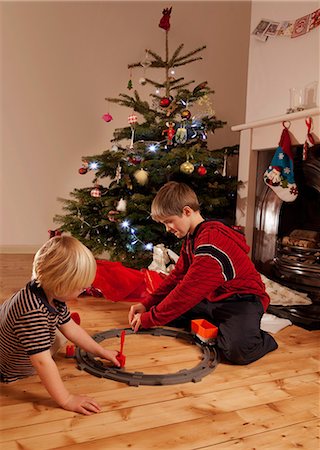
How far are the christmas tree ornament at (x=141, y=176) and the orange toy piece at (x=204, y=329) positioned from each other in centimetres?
103

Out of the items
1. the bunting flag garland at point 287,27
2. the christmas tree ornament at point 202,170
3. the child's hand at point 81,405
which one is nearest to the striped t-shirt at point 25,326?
the child's hand at point 81,405

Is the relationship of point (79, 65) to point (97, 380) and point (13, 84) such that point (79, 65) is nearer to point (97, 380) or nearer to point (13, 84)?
point (13, 84)

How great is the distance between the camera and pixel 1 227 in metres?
3.65

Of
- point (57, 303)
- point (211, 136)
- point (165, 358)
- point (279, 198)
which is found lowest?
point (165, 358)

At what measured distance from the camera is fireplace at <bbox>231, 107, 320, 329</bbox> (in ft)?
7.46

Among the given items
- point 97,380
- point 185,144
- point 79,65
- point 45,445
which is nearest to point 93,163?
point 185,144

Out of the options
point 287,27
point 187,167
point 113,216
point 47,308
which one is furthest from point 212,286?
point 287,27

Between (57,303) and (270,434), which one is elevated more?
(57,303)

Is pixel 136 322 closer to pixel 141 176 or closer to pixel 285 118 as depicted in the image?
pixel 141 176

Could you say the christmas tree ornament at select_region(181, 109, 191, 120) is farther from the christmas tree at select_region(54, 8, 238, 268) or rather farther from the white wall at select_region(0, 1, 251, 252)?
the white wall at select_region(0, 1, 251, 252)

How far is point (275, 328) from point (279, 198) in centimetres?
95

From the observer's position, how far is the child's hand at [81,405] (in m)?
1.12

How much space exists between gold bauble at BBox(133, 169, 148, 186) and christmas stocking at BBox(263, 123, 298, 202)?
0.71 meters

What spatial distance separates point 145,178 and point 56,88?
168 cm
